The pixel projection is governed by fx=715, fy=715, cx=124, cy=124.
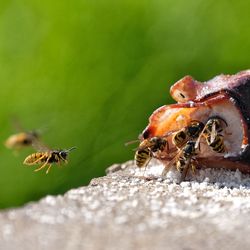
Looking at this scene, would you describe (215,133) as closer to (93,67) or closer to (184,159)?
(184,159)

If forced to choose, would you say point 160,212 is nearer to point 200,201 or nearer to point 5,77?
point 200,201

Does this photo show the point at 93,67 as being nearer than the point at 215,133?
No

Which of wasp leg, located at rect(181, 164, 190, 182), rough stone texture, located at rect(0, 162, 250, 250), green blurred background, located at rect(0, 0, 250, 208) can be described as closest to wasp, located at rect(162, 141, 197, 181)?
wasp leg, located at rect(181, 164, 190, 182)

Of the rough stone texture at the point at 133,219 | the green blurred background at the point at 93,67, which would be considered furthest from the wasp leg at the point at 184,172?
the green blurred background at the point at 93,67

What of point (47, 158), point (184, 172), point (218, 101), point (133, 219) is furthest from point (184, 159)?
point (133, 219)

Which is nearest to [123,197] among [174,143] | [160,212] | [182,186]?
[160,212]

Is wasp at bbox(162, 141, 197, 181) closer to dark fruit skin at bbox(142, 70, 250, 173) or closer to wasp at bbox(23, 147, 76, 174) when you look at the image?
dark fruit skin at bbox(142, 70, 250, 173)
